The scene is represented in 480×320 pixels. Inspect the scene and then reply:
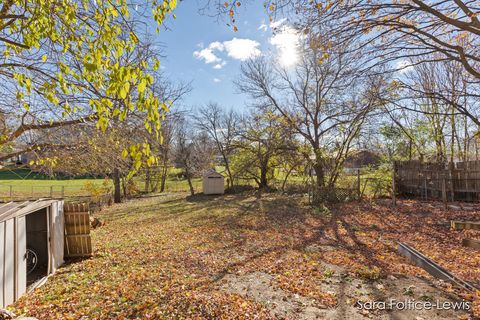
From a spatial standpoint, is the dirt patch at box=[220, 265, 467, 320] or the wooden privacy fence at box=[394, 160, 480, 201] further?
the wooden privacy fence at box=[394, 160, 480, 201]

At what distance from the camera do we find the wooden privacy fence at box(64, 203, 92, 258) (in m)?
7.09

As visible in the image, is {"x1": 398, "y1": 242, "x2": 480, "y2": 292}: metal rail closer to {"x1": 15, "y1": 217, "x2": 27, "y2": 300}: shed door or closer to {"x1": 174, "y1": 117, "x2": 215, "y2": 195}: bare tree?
{"x1": 15, "y1": 217, "x2": 27, "y2": 300}: shed door

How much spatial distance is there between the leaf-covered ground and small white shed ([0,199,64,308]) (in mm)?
310

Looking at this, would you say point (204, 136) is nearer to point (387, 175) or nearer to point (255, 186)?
point (255, 186)

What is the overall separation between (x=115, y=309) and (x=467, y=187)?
15.6 metres

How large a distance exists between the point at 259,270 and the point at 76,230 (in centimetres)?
479

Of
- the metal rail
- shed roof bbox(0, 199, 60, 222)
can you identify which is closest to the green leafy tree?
shed roof bbox(0, 199, 60, 222)

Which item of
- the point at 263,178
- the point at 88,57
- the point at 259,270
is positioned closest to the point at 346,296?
the point at 259,270

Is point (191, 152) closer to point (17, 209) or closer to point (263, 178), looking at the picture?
point (263, 178)

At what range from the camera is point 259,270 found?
6.09 metres

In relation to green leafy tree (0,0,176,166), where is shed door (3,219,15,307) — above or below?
below

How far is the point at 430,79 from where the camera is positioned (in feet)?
61.8

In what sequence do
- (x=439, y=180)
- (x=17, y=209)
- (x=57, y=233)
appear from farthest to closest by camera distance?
1. (x=439, y=180)
2. (x=57, y=233)
3. (x=17, y=209)

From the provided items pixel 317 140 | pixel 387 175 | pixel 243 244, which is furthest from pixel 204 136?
pixel 243 244
